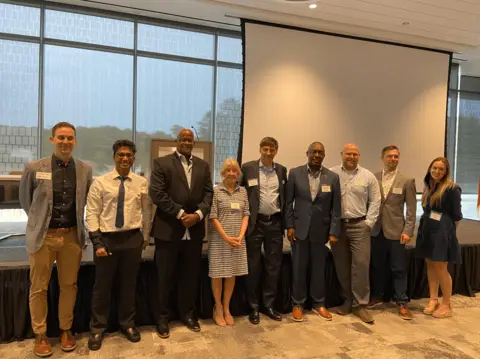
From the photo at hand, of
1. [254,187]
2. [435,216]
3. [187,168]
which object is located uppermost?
[187,168]

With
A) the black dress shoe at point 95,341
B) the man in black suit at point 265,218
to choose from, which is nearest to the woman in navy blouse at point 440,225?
the man in black suit at point 265,218

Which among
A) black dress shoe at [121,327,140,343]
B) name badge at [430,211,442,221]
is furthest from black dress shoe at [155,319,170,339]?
name badge at [430,211,442,221]

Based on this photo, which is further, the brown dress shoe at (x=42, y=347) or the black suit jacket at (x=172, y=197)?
the black suit jacket at (x=172, y=197)

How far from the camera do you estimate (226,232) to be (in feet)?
9.32

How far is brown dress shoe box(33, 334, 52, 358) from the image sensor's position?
7.94ft

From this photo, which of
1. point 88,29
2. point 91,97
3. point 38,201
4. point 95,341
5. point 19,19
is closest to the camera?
point 38,201

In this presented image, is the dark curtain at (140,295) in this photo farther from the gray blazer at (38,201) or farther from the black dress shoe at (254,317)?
the gray blazer at (38,201)

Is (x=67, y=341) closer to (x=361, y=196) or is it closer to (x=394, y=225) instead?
(x=361, y=196)

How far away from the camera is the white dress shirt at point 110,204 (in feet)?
8.09

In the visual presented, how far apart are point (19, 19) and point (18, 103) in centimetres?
118

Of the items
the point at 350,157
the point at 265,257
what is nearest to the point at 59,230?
the point at 265,257

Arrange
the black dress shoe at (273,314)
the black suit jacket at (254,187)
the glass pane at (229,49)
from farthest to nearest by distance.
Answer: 1. the glass pane at (229,49)
2. the black dress shoe at (273,314)
3. the black suit jacket at (254,187)

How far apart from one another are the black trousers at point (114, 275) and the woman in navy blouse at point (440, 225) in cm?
241

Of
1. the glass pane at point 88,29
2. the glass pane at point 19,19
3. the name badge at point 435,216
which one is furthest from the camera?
the glass pane at point 88,29
